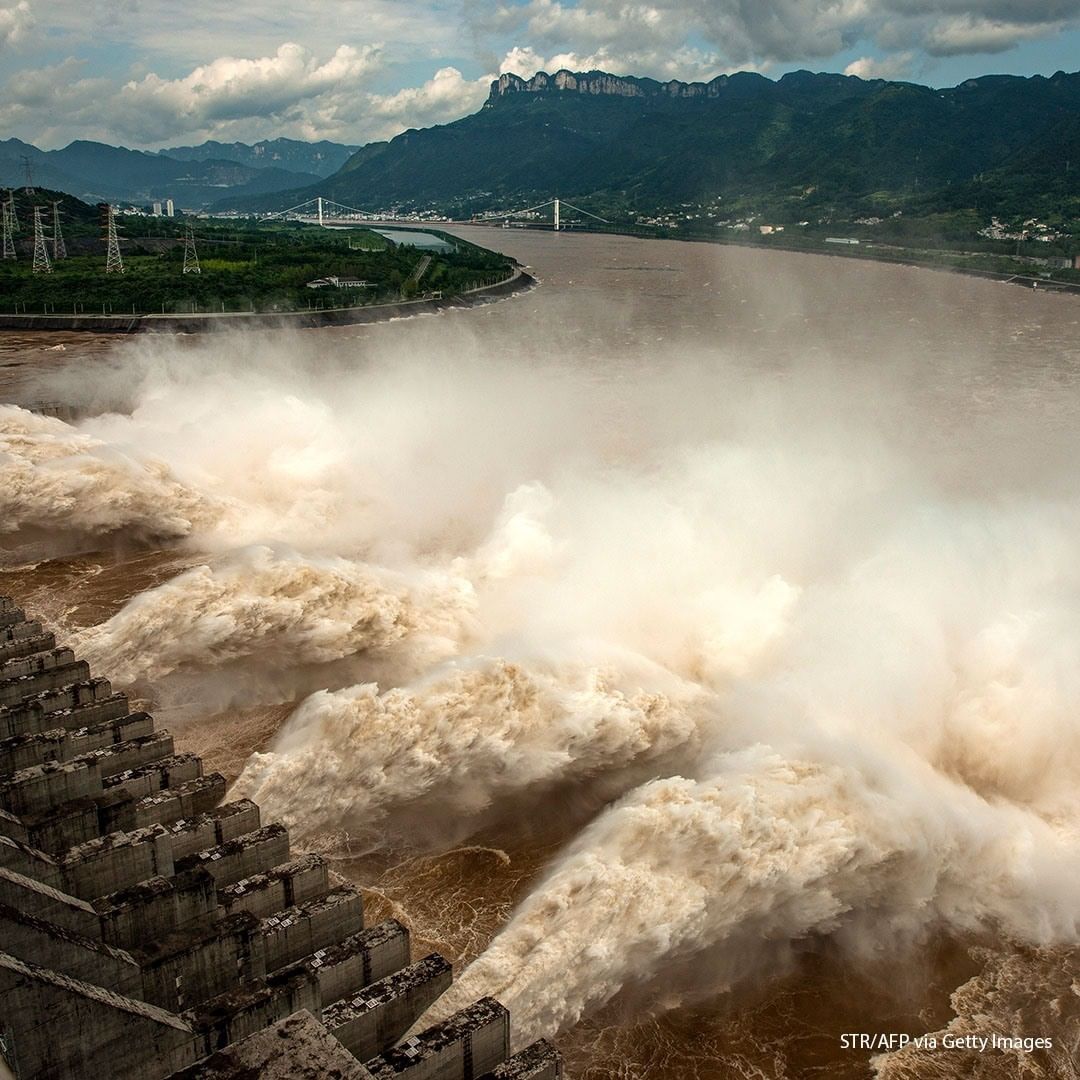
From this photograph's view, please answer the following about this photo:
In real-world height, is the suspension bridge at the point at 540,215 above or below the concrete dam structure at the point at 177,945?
above

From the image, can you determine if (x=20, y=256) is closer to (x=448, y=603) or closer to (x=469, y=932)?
(x=448, y=603)

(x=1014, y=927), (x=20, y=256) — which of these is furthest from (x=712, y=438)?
(x=20, y=256)

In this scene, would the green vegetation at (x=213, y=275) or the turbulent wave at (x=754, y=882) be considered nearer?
the turbulent wave at (x=754, y=882)

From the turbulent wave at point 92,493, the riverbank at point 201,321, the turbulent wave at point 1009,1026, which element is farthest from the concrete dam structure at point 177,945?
the riverbank at point 201,321

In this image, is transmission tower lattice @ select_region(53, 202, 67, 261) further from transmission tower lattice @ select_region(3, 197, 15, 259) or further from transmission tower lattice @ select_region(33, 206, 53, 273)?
transmission tower lattice @ select_region(33, 206, 53, 273)

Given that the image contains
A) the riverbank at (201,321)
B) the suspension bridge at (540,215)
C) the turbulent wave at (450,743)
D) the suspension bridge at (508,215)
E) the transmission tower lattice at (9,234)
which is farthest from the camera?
the suspension bridge at (508,215)

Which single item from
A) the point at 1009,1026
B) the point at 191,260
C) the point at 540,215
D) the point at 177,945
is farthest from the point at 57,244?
the point at 540,215

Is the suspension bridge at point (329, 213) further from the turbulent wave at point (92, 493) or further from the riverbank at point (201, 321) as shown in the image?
the turbulent wave at point (92, 493)
